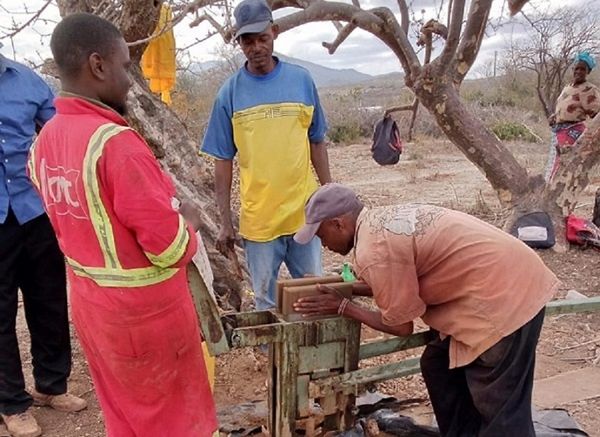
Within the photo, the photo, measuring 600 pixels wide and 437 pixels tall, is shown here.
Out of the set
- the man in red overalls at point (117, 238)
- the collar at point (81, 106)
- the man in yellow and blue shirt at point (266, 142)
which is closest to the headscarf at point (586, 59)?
the man in yellow and blue shirt at point (266, 142)

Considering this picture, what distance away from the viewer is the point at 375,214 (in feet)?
8.12

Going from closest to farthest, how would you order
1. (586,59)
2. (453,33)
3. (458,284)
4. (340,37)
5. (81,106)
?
(81,106) < (458,284) < (453,33) < (340,37) < (586,59)

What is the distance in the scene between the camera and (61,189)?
208 centimetres

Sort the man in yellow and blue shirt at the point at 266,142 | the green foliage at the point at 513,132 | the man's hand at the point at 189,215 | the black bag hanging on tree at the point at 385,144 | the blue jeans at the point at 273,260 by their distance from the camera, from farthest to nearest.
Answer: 1. the green foliage at the point at 513,132
2. the black bag hanging on tree at the point at 385,144
3. the blue jeans at the point at 273,260
4. the man in yellow and blue shirt at the point at 266,142
5. the man's hand at the point at 189,215

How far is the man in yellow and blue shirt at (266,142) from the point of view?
3.27m

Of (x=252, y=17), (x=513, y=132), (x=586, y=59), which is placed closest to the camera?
(x=252, y=17)

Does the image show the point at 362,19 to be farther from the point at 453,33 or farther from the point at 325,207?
the point at 325,207

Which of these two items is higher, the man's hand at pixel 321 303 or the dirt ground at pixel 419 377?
the man's hand at pixel 321 303

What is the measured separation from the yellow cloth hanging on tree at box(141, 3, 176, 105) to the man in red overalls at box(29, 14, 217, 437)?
2.52 metres

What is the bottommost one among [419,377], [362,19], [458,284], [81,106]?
[419,377]

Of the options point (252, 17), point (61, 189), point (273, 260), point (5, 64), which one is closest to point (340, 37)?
point (252, 17)

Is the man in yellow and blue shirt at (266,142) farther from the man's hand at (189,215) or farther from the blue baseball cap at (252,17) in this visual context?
the man's hand at (189,215)

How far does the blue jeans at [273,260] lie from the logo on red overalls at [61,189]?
55.7 inches

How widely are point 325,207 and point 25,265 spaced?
1.73 m
